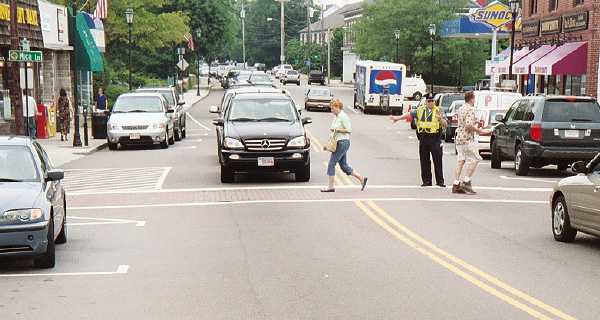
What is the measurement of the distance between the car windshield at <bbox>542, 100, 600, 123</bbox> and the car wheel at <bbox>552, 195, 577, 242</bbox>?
349 inches

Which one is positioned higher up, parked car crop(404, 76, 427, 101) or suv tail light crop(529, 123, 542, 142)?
suv tail light crop(529, 123, 542, 142)

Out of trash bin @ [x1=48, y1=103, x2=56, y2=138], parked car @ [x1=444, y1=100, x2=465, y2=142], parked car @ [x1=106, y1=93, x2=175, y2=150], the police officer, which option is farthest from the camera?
trash bin @ [x1=48, y1=103, x2=56, y2=138]

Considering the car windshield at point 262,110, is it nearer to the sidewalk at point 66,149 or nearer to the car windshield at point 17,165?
the sidewalk at point 66,149

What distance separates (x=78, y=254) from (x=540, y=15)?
41.7 m

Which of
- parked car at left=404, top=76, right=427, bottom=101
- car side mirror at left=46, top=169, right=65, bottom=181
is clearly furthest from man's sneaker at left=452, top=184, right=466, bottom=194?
parked car at left=404, top=76, right=427, bottom=101

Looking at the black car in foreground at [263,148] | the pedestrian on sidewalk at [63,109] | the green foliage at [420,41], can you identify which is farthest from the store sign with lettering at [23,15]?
the green foliage at [420,41]

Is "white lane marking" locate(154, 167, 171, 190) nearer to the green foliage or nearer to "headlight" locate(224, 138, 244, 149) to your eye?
"headlight" locate(224, 138, 244, 149)

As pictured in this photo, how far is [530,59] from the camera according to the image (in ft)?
160

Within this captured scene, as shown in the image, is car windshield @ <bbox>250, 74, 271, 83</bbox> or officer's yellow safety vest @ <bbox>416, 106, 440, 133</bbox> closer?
officer's yellow safety vest @ <bbox>416, 106, 440, 133</bbox>

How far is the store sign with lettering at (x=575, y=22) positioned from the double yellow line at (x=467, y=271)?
28.8 metres

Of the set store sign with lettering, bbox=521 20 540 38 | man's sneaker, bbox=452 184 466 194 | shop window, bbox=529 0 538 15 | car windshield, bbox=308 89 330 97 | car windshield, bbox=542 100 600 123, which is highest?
shop window, bbox=529 0 538 15

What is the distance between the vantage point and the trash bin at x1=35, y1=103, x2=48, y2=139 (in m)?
35.8

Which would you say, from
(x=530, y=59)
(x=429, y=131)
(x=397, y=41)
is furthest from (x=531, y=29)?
→ (x=429, y=131)

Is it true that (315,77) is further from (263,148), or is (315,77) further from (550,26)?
(263,148)
